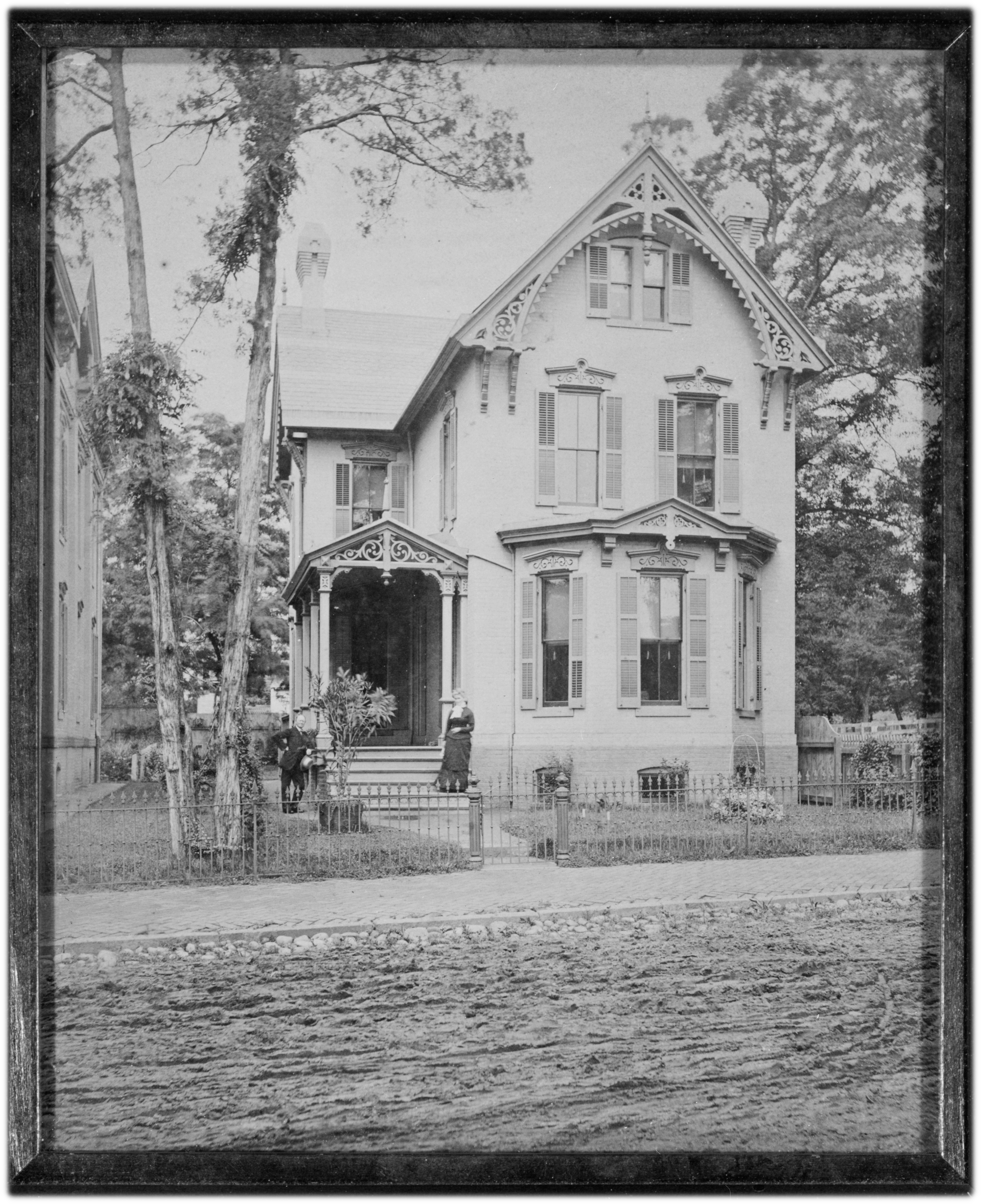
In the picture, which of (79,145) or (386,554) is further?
(386,554)

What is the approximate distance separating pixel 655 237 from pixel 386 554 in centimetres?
179

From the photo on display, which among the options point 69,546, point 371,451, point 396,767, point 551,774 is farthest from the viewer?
point 371,451

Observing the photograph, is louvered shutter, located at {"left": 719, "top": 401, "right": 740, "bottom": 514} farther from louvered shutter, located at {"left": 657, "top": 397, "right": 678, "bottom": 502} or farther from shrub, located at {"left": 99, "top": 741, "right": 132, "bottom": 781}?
shrub, located at {"left": 99, "top": 741, "right": 132, "bottom": 781}

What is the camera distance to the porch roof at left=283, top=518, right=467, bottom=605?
14.8 feet

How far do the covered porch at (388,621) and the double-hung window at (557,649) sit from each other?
32 cm

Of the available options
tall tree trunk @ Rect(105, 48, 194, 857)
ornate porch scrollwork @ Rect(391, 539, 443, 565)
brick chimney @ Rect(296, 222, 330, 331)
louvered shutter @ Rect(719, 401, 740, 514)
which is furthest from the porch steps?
Answer: brick chimney @ Rect(296, 222, 330, 331)

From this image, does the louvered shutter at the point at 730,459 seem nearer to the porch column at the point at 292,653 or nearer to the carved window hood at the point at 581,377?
the carved window hood at the point at 581,377

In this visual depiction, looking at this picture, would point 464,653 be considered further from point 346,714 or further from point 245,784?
point 245,784

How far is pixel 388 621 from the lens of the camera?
4.85m

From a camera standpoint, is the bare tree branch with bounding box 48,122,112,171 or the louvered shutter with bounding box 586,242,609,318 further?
the louvered shutter with bounding box 586,242,609,318

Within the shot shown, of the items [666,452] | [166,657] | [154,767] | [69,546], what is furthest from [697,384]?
[154,767]

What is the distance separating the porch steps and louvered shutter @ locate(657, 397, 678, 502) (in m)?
1.50

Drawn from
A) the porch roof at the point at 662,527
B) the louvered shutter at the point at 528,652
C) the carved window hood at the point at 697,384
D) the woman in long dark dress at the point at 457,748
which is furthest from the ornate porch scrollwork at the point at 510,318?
the woman in long dark dress at the point at 457,748

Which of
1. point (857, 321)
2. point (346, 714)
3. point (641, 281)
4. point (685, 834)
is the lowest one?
point (685, 834)
